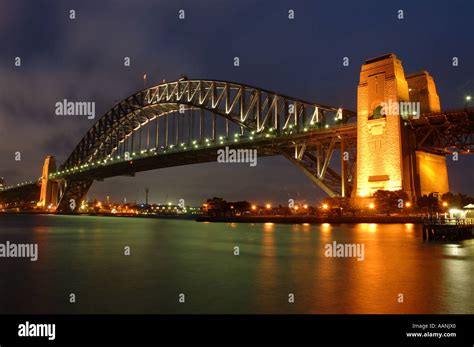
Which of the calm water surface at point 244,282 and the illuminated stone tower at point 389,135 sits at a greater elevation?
the illuminated stone tower at point 389,135

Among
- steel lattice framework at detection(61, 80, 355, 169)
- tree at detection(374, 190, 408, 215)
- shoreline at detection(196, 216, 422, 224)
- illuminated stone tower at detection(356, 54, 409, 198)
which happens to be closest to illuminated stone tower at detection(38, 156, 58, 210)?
steel lattice framework at detection(61, 80, 355, 169)

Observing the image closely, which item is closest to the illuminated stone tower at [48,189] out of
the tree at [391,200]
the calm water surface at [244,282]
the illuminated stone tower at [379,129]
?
the illuminated stone tower at [379,129]

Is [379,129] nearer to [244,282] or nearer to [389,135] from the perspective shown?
[389,135]

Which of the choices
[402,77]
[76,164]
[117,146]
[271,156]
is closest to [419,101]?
[402,77]

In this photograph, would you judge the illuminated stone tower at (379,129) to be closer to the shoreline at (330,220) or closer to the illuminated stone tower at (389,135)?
the illuminated stone tower at (389,135)

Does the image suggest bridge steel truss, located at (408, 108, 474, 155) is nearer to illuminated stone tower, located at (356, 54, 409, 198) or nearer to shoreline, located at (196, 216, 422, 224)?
illuminated stone tower, located at (356, 54, 409, 198)

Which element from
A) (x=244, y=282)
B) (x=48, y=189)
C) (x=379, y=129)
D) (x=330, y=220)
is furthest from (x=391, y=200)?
(x=48, y=189)

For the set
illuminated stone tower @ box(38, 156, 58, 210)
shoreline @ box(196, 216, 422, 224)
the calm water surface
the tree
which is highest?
illuminated stone tower @ box(38, 156, 58, 210)
